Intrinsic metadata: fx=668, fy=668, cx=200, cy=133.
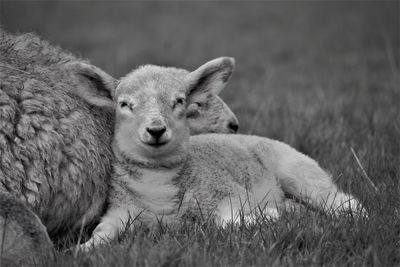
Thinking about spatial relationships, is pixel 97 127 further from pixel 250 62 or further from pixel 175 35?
pixel 175 35

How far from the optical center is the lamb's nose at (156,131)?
171 inches

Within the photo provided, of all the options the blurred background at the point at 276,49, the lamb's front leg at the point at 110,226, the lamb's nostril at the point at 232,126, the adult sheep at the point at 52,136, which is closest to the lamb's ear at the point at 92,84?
the adult sheep at the point at 52,136

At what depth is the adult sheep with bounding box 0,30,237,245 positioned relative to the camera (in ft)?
13.3

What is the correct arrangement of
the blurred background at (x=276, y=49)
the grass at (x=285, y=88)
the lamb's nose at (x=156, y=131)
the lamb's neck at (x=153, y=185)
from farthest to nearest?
the blurred background at (x=276, y=49)
the lamb's neck at (x=153, y=185)
the lamb's nose at (x=156, y=131)
the grass at (x=285, y=88)

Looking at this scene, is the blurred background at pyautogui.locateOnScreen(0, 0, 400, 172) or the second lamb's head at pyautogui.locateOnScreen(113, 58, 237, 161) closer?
the second lamb's head at pyautogui.locateOnScreen(113, 58, 237, 161)

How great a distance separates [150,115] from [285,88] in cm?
635

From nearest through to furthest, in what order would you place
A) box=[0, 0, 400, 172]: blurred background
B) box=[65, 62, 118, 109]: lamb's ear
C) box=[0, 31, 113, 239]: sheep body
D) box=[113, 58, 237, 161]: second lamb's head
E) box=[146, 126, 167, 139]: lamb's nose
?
box=[0, 31, 113, 239]: sheep body < box=[146, 126, 167, 139]: lamb's nose < box=[113, 58, 237, 161]: second lamb's head < box=[65, 62, 118, 109]: lamb's ear < box=[0, 0, 400, 172]: blurred background

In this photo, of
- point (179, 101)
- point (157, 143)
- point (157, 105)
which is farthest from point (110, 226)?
point (179, 101)

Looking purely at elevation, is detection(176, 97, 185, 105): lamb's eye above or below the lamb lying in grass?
above

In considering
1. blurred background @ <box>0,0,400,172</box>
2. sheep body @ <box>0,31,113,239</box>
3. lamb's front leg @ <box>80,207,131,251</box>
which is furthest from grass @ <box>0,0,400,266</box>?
sheep body @ <box>0,31,113,239</box>

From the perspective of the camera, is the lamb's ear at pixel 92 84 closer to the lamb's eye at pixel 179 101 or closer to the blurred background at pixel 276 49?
the lamb's eye at pixel 179 101

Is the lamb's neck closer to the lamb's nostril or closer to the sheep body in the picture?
the sheep body

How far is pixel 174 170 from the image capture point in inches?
187

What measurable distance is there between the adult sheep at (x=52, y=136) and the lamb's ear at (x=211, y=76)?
1.99 feet
